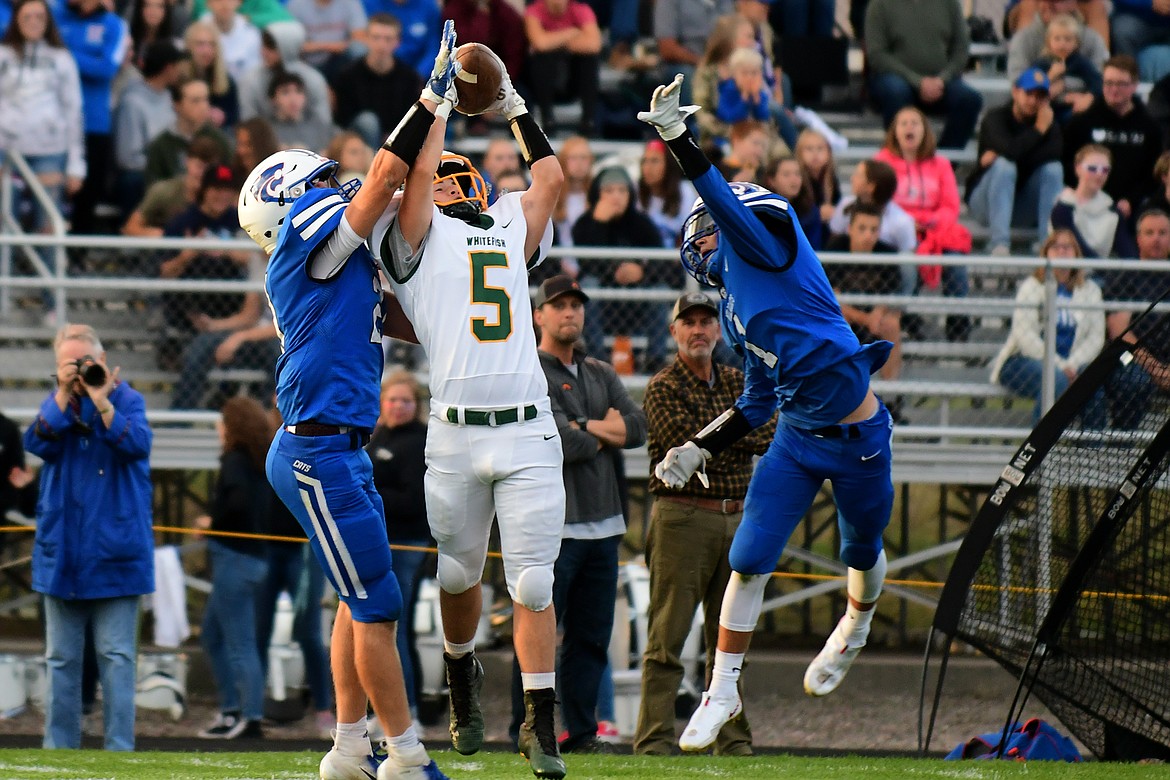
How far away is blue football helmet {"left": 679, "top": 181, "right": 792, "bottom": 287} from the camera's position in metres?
6.20

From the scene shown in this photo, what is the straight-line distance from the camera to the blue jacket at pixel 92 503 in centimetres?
803

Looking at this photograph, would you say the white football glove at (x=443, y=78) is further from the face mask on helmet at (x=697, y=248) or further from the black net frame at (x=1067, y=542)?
the black net frame at (x=1067, y=542)

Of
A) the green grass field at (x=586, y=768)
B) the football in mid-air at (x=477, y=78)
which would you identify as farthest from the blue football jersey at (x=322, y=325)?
the green grass field at (x=586, y=768)

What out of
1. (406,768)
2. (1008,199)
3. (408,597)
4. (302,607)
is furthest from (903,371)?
(406,768)

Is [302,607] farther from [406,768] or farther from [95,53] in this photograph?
[95,53]

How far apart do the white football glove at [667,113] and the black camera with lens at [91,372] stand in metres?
3.24

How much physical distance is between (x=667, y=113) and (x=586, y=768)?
2.67 metres

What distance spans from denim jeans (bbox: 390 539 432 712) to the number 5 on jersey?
3496 mm

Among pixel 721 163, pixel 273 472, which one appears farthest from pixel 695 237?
pixel 721 163

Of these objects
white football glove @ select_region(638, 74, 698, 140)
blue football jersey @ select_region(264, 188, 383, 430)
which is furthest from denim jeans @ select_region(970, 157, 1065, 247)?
blue football jersey @ select_region(264, 188, 383, 430)

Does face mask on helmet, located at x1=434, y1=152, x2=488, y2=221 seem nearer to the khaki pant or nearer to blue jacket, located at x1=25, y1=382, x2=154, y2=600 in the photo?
the khaki pant

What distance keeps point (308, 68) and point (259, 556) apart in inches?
165

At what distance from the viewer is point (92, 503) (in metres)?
8.12

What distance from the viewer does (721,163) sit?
11031mm
